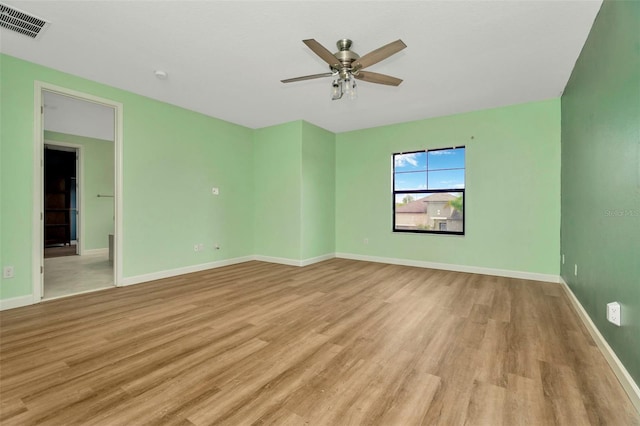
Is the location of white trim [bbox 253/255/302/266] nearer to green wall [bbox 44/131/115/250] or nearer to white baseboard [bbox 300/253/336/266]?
white baseboard [bbox 300/253/336/266]

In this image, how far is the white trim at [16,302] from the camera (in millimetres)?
2877

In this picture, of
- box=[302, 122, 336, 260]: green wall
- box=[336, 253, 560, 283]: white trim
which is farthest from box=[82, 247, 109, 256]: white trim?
box=[336, 253, 560, 283]: white trim

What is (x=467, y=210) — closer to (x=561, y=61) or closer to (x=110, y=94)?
(x=561, y=61)

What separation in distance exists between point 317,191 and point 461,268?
9.59ft

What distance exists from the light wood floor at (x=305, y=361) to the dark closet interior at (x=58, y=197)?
589 centimetres

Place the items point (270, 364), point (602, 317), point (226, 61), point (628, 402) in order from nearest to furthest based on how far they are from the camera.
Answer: point (628, 402) → point (270, 364) → point (602, 317) → point (226, 61)

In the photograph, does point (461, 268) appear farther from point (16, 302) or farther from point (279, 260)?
point (16, 302)

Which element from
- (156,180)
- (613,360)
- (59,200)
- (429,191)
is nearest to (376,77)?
(613,360)

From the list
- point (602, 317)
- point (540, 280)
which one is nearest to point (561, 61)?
point (602, 317)

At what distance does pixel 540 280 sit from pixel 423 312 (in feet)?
8.24

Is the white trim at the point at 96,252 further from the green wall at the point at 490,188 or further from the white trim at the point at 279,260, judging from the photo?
the green wall at the point at 490,188

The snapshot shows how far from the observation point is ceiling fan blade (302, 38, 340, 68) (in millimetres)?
2095

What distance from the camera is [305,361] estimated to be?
192 cm

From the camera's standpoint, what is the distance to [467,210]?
4648 mm
